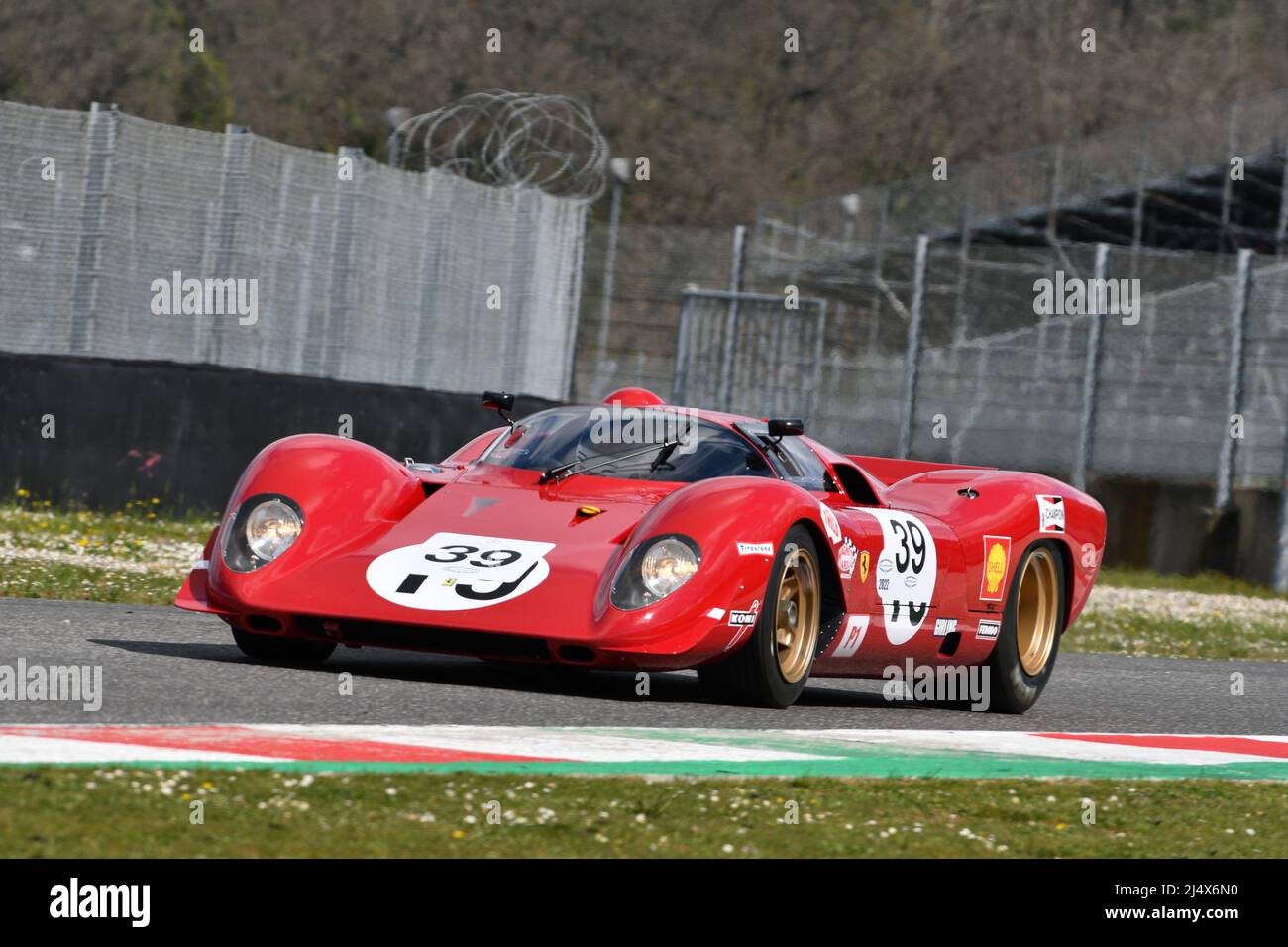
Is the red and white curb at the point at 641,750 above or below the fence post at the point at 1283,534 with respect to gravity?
below

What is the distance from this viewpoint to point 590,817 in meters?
5.05

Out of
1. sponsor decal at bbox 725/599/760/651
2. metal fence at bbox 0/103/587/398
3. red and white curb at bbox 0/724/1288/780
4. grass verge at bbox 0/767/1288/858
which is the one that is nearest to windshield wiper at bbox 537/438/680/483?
sponsor decal at bbox 725/599/760/651

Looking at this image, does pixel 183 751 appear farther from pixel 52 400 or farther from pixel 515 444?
pixel 52 400

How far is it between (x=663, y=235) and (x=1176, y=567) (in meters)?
5.94

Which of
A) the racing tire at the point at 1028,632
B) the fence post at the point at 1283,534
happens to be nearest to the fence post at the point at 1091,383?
the fence post at the point at 1283,534

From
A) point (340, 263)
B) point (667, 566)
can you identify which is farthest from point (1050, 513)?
point (340, 263)

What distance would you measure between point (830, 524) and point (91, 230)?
9450mm

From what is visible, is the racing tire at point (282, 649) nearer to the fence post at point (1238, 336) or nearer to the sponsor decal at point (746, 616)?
the sponsor decal at point (746, 616)

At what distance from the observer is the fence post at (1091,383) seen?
20.3 metres

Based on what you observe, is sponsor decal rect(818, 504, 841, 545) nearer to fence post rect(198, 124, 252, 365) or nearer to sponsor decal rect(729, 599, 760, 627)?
sponsor decal rect(729, 599, 760, 627)

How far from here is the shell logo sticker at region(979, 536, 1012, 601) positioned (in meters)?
9.06
